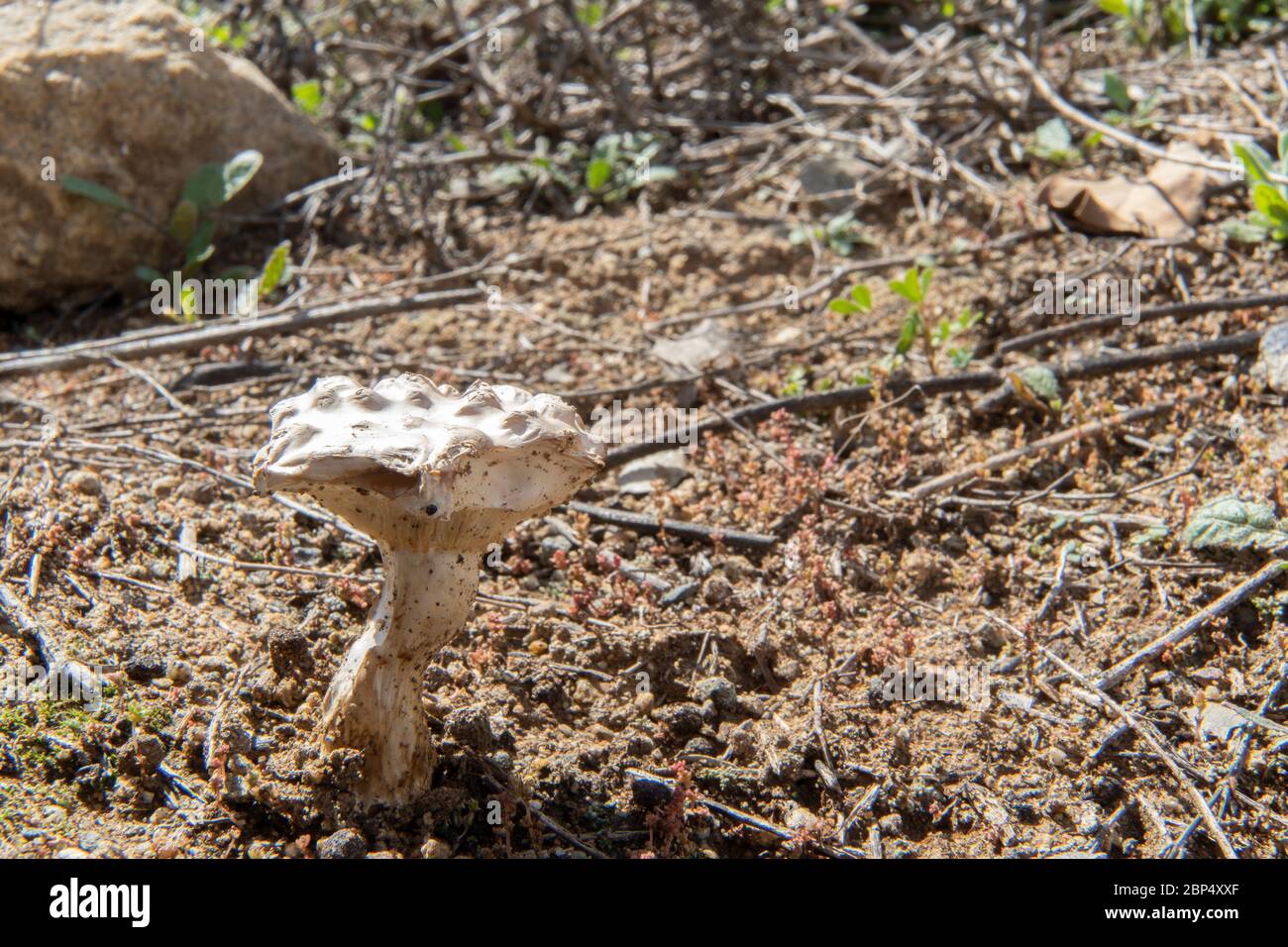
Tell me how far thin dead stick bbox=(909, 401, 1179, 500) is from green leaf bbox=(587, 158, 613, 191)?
267cm

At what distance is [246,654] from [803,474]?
73.6 inches

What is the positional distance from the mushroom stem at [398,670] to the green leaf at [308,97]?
487cm

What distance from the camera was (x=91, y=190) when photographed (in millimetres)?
5070

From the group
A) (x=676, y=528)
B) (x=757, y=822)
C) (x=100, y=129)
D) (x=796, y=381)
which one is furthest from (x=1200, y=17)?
(x=100, y=129)

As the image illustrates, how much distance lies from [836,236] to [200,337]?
9.28 feet

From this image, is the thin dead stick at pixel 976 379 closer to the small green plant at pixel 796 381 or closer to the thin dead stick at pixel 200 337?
the small green plant at pixel 796 381

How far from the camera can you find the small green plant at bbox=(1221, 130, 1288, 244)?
4.43 metres

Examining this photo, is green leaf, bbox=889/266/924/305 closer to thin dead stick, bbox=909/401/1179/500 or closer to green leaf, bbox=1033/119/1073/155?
thin dead stick, bbox=909/401/1179/500

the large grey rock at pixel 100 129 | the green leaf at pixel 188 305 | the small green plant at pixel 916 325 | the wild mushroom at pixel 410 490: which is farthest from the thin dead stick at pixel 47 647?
the small green plant at pixel 916 325

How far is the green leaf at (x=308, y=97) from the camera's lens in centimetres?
659

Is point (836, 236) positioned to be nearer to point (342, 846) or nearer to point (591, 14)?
point (591, 14)

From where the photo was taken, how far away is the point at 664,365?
4.62 meters
